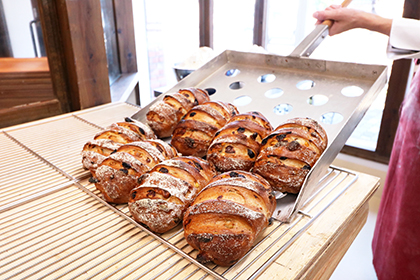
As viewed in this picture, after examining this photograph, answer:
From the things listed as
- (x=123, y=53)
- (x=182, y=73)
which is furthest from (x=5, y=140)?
(x=123, y=53)

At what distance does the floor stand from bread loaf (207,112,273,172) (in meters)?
1.41

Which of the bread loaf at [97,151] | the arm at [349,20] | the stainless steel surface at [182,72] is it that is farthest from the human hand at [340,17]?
the bread loaf at [97,151]

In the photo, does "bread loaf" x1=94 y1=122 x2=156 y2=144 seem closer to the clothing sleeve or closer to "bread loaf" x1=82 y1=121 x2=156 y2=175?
"bread loaf" x1=82 y1=121 x2=156 y2=175

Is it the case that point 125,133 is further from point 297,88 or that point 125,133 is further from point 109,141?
point 297,88

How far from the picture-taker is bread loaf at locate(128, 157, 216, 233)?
82 centimetres

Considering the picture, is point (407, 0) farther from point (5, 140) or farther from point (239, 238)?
point (5, 140)

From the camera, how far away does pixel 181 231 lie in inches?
33.9

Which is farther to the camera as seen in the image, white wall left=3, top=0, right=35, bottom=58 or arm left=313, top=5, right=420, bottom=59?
white wall left=3, top=0, right=35, bottom=58

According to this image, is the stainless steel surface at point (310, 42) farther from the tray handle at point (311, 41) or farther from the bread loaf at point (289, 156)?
the bread loaf at point (289, 156)

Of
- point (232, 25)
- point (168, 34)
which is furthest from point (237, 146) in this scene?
point (168, 34)

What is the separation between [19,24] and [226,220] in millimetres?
1797

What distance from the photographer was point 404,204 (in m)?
1.48

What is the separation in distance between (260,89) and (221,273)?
37.3 inches

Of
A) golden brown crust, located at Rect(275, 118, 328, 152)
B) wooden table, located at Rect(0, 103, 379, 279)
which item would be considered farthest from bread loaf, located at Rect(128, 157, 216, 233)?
golden brown crust, located at Rect(275, 118, 328, 152)
